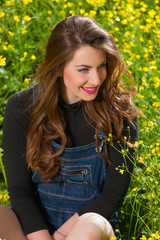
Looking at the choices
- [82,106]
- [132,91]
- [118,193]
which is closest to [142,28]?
[132,91]

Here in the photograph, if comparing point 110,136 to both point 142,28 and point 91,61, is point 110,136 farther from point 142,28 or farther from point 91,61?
point 142,28

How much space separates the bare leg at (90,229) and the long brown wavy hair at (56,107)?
0.37 m

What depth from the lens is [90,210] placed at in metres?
2.12

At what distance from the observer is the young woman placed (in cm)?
208

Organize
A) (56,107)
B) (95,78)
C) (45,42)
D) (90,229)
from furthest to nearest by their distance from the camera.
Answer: (45,42)
(56,107)
(95,78)
(90,229)

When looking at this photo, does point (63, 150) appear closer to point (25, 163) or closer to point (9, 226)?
point (25, 163)

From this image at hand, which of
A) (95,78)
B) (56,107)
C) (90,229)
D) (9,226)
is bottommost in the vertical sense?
(9,226)

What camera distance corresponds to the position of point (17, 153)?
2168 mm

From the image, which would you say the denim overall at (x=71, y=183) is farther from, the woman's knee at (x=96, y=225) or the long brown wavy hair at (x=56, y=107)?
the woman's knee at (x=96, y=225)

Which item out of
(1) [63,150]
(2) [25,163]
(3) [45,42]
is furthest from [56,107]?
(3) [45,42]

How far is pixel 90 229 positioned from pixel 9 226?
0.42 meters

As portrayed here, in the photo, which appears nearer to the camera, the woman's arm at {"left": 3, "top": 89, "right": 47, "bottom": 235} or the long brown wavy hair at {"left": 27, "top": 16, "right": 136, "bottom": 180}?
the long brown wavy hair at {"left": 27, "top": 16, "right": 136, "bottom": 180}

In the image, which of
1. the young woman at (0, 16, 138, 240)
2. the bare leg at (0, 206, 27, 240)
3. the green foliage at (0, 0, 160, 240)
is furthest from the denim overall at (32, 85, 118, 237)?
the green foliage at (0, 0, 160, 240)

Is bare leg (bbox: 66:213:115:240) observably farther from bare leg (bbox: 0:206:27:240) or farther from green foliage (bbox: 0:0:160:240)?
green foliage (bbox: 0:0:160:240)
